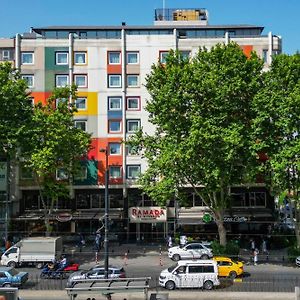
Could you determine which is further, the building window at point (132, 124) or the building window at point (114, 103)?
the building window at point (114, 103)

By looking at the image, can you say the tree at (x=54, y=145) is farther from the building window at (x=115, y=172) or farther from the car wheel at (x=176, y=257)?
the car wheel at (x=176, y=257)

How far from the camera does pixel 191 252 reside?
4422 centimetres

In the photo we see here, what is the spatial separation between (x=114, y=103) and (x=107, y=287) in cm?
3613

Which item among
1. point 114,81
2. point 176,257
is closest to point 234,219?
point 176,257

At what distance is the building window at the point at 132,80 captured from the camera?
187 ft

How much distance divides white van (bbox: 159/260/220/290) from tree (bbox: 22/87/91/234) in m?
17.2

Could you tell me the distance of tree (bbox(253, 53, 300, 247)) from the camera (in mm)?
41281

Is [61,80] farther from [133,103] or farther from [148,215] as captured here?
[148,215]

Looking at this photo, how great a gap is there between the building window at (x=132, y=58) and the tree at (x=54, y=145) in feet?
29.5

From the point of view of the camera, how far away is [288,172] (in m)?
42.4

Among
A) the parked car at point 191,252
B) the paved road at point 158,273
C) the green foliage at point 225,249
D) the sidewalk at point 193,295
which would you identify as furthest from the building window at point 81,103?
the sidewalk at point 193,295

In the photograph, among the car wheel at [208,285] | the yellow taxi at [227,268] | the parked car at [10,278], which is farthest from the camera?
the yellow taxi at [227,268]

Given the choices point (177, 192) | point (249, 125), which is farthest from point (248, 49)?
point (177, 192)

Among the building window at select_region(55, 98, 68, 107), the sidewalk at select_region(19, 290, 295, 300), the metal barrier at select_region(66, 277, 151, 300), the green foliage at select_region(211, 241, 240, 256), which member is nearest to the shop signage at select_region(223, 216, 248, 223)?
the green foliage at select_region(211, 241, 240, 256)
